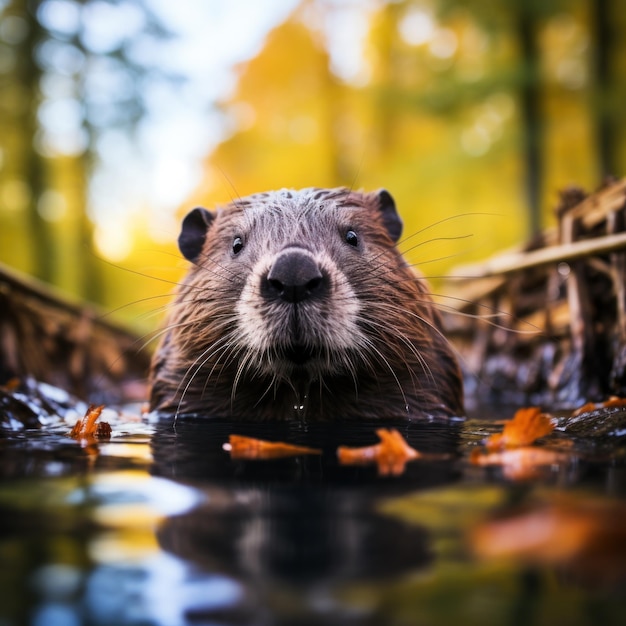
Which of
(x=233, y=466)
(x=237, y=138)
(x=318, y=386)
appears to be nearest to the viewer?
(x=233, y=466)

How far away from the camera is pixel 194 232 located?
4.80 m

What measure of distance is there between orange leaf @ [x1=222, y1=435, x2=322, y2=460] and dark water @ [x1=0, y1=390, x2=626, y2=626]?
0.13 metres

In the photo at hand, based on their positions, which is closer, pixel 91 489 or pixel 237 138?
pixel 91 489

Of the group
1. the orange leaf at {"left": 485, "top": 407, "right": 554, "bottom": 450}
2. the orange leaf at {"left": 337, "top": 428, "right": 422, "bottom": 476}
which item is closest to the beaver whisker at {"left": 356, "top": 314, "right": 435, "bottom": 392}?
the orange leaf at {"left": 485, "top": 407, "right": 554, "bottom": 450}

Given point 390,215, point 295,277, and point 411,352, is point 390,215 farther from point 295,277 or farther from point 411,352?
point 295,277

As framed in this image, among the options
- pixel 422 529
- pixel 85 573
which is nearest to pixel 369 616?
pixel 422 529

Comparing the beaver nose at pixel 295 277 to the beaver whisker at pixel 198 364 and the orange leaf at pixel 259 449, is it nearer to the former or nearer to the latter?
the beaver whisker at pixel 198 364

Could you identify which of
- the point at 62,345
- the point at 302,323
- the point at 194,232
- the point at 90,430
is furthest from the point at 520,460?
the point at 62,345

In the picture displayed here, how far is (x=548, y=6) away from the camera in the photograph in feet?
44.6

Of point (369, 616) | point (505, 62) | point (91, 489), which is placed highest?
point (505, 62)

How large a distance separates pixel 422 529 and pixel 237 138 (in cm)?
1868

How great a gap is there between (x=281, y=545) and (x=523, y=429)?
1584 mm

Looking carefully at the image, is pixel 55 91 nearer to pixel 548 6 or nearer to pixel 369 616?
pixel 548 6

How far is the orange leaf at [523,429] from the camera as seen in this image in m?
3.04
